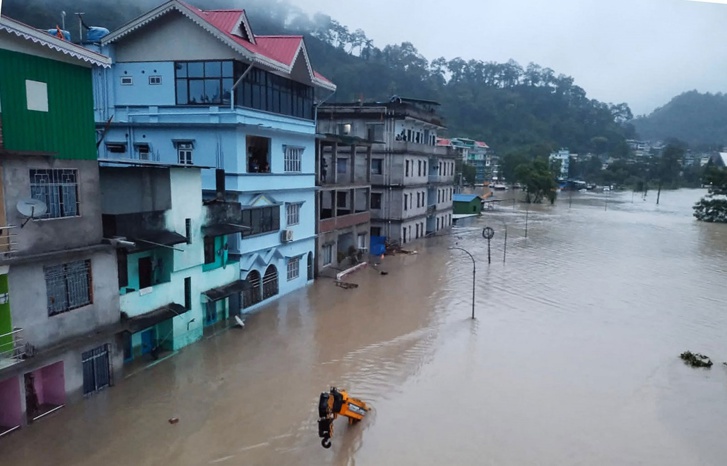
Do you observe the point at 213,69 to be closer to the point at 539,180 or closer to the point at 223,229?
the point at 223,229

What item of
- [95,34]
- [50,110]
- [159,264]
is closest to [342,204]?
[95,34]

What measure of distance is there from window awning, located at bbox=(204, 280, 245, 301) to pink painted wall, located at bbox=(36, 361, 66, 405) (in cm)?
553

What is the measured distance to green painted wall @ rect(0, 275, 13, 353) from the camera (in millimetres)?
10516

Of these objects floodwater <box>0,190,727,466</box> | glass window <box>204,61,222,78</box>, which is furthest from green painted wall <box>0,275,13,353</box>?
glass window <box>204,61,222,78</box>

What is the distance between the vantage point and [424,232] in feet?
135

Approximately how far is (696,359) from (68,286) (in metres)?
17.8

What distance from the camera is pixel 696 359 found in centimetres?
1650

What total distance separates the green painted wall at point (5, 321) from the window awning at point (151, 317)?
2.96 m

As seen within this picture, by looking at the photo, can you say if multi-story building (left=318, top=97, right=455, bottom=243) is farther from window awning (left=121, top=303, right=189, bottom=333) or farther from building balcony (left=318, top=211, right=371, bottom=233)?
window awning (left=121, top=303, right=189, bottom=333)

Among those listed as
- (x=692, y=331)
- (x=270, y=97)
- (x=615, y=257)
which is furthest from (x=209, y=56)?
(x=615, y=257)

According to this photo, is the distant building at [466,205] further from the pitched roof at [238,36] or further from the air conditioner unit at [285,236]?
the air conditioner unit at [285,236]

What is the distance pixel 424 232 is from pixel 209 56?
24843 millimetres

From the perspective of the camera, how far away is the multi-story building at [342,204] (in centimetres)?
2614

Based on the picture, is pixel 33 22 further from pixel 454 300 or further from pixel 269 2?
pixel 269 2
